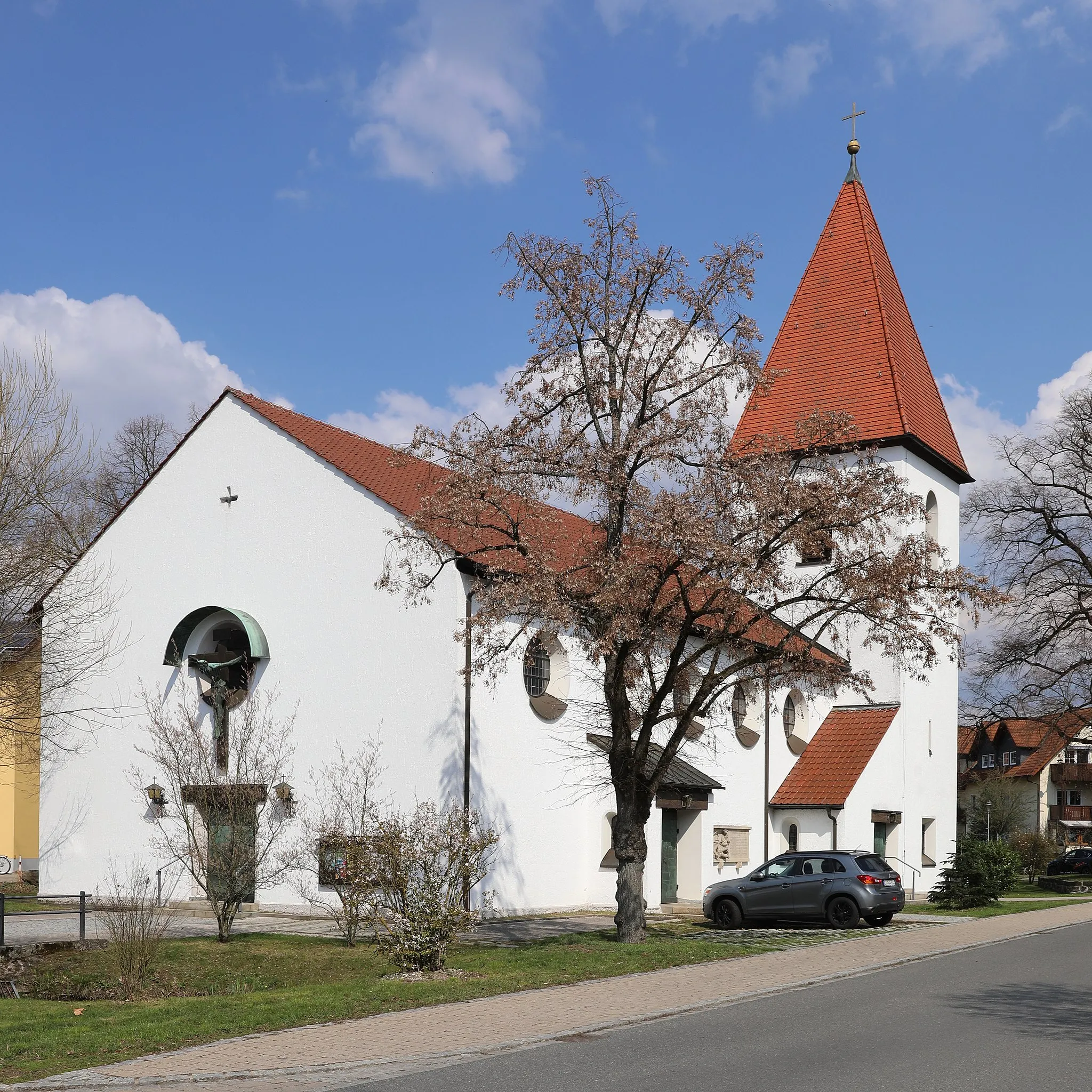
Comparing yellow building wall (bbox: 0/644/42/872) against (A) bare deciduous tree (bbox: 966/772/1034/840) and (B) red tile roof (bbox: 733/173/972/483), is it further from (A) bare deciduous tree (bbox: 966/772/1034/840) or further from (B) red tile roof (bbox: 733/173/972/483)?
(A) bare deciduous tree (bbox: 966/772/1034/840)

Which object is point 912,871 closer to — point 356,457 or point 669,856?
point 669,856

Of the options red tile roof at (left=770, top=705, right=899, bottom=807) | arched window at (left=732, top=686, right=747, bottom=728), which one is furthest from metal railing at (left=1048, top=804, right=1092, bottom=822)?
arched window at (left=732, top=686, right=747, bottom=728)

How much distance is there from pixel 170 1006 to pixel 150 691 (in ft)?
47.3

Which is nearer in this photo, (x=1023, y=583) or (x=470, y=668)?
(x=470, y=668)

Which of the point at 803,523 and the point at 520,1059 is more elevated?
the point at 803,523

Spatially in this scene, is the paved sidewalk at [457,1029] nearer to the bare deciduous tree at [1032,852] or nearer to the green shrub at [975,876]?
the green shrub at [975,876]

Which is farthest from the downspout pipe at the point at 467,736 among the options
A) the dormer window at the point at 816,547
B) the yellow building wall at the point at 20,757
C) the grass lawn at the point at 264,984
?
the yellow building wall at the point at 20,757

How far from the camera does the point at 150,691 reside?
1000 inches

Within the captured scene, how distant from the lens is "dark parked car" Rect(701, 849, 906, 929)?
2156 centimetres

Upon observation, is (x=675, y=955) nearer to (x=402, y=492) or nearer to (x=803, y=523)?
(x=803, y=523)

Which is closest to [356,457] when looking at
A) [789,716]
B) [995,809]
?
[789,716]

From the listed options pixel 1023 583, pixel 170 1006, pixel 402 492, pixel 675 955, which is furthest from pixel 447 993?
pixel 1023 583

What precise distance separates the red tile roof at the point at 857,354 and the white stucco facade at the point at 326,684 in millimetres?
10693

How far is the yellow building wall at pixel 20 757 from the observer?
22.4 m
